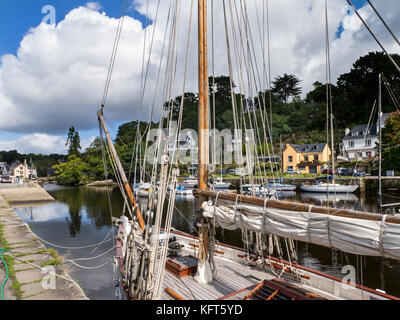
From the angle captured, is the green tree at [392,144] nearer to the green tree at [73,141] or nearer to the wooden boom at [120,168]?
the wooden boom at [120,168]

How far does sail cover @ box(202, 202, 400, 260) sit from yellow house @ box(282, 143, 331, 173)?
168 ft

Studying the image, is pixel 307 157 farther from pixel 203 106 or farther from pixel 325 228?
pixel 325 228

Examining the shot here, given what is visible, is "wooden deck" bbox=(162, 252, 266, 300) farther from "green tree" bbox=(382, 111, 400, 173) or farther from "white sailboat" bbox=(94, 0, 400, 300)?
"green tree" bbox=(382, 111, 400, 173)

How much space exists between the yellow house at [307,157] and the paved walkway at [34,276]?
51.3 meters

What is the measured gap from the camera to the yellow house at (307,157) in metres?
51.4

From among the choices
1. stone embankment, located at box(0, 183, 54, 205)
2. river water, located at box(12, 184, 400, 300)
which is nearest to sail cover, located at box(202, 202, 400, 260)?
river water, located at box(12, 184, 400, 300)

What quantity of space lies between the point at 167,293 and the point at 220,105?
7919cm

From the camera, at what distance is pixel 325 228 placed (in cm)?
373

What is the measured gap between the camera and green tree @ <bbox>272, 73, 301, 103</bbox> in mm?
87438

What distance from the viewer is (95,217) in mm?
25484

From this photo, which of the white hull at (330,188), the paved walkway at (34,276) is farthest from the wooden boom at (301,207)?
the white hull at (330,188)
